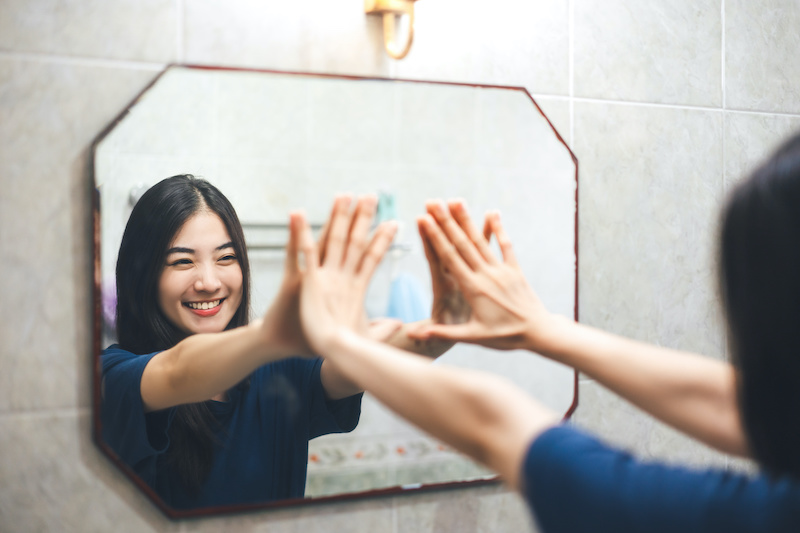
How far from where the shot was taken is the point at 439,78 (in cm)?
111

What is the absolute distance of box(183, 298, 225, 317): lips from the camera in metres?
0.96

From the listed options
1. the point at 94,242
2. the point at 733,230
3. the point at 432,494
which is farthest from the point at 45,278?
the point at 733,230

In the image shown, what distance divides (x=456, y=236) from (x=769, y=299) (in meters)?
0.37

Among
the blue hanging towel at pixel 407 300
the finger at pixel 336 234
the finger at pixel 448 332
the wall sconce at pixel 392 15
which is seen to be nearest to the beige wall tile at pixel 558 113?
the wall sconce at pixel 392 15

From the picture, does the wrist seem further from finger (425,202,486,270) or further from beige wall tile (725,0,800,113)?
beige wall tile (725,0,800,113)

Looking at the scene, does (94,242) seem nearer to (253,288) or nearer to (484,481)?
(253,288)

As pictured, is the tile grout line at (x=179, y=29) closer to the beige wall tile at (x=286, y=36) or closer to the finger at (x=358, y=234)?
the beige wall tile at (x=286, y=36)

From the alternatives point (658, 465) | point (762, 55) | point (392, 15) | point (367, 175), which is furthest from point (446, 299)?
point (762, 55)

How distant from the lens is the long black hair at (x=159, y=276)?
938 millimetres

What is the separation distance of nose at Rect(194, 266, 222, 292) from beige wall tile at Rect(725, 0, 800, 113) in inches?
39.9

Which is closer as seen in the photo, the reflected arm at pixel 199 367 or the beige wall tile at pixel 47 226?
the reflected arm at pixel 199 367

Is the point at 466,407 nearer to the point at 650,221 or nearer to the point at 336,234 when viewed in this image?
the point at 336,234

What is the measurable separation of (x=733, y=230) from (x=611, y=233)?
69cm

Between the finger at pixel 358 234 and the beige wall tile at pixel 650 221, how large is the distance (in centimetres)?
62
